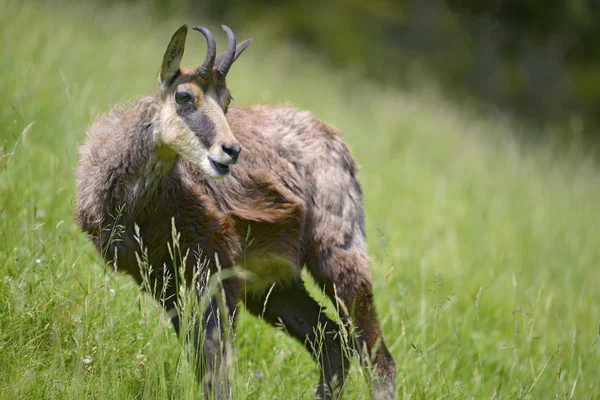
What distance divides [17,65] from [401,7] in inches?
507

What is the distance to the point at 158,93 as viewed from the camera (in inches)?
171

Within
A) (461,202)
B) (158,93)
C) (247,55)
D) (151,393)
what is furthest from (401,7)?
(151,393)

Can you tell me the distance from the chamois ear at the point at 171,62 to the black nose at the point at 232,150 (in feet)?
1.94

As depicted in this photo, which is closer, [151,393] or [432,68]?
[151,393]

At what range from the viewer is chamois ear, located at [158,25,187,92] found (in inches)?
165

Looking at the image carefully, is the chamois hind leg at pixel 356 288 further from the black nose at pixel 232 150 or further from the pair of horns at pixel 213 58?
the pair of horns at pixel 213 58

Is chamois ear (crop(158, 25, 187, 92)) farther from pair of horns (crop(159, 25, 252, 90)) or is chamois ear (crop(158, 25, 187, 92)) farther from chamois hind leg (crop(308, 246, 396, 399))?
chamois hind leg (crop(308, 246, 396, 399))

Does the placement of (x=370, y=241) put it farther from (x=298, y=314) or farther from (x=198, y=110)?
→ (x=198, y=110)

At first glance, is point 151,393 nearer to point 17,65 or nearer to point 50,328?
point 50,328

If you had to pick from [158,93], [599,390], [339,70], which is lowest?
[339,70]

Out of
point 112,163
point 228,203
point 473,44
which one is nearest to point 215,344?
point 228,203

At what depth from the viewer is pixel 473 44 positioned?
1870 cm

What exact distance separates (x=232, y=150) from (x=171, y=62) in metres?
0.69

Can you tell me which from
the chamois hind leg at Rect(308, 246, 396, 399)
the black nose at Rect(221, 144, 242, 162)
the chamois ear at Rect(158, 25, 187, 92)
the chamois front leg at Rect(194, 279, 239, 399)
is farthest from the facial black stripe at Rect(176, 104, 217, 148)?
the chamois hind leg at Rect(308, 246, 396, 399)
